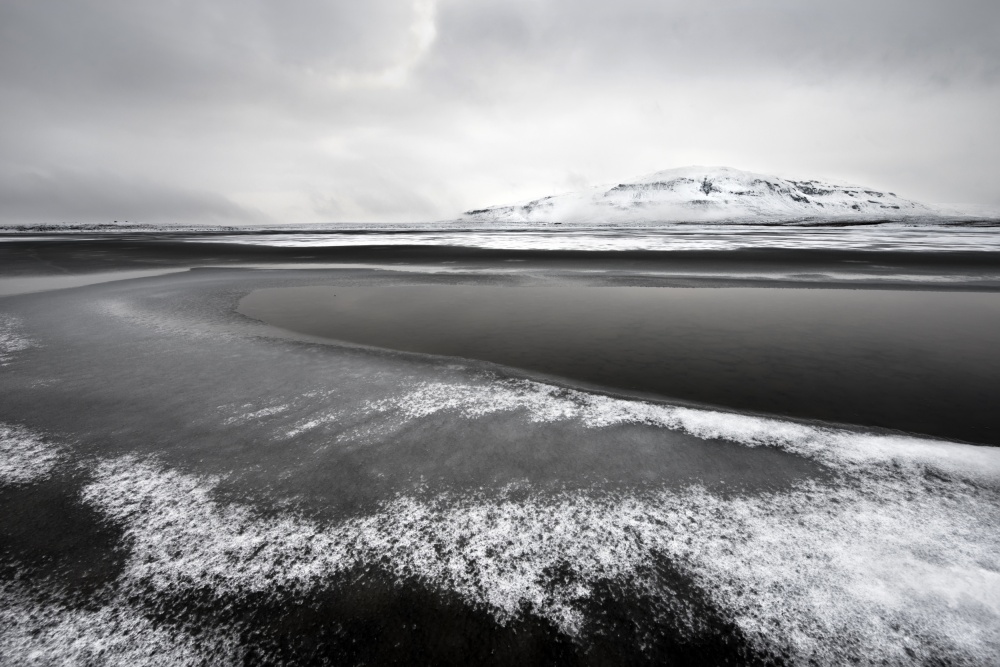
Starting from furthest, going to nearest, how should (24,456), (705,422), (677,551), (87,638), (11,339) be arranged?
(11,339)
(705,422)
(24,456)
(677,551)
(87,638)

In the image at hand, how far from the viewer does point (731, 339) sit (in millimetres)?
6680

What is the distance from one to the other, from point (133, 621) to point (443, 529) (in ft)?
4.74

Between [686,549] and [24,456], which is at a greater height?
[24,456]

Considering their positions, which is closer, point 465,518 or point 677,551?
point 677,551

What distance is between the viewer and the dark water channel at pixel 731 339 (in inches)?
180

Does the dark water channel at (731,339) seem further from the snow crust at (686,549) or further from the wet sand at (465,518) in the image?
the snow crust at (686,549)

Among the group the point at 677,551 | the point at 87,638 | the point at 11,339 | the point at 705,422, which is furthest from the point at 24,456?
the point at 705,422

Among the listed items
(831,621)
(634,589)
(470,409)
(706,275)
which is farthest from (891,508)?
(706,275)

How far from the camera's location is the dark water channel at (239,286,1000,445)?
15.0 ft

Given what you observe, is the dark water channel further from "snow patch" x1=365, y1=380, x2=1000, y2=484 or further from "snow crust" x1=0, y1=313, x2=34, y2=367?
"snow crust" x1=0, y1=313, x2=34, y2=367

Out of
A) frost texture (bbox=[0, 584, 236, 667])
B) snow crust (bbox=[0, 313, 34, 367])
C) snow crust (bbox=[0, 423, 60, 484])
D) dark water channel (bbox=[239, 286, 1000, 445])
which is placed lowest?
dark water channel (bbox=[239, 286, 1000, 445])

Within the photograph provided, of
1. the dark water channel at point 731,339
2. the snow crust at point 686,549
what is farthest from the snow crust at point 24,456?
the dark water channel at point 731,339

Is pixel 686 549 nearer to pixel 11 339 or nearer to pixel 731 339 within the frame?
pixel 731 339

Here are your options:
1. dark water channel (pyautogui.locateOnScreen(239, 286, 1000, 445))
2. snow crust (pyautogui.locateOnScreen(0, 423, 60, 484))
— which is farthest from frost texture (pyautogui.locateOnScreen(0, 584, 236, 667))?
dark water channel (pyautogui.locateOnScreen(239, 286, 1000, 445))
